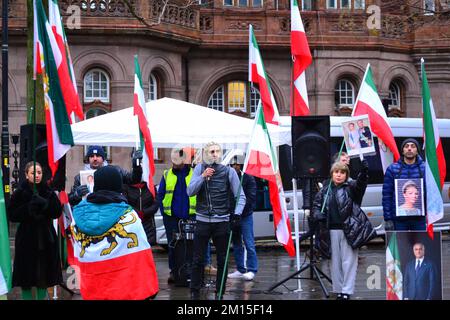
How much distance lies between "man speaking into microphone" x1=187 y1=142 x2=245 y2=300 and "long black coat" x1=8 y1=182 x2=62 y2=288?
2.32 meters

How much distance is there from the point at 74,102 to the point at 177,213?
90.3 inches

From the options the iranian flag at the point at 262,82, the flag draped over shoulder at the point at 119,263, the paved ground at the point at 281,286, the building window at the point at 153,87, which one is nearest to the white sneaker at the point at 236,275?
the paved ground at the point at 281,286

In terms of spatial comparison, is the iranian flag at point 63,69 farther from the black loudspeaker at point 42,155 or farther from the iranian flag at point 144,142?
the iranian flag at point 144,142

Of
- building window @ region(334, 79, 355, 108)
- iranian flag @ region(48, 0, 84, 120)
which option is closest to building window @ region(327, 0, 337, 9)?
building window @ region(334, 79, 355, 108)

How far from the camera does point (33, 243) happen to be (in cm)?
1177

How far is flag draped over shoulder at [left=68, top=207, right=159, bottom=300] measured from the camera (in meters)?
9.31

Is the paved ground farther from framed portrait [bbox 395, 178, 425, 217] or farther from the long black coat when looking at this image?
the long black coat

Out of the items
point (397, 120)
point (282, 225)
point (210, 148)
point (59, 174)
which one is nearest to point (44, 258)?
point (59, 174)

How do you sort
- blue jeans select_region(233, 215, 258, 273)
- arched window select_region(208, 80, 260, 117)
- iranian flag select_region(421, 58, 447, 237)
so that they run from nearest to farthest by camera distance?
1. iranian flag select_region(421, 58, 447, 237)
2. blue jeans select_region(233, 215, 258, 273)
3. arched window select_region(208, 80, 260, 117)

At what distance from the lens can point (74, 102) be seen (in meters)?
14.5
